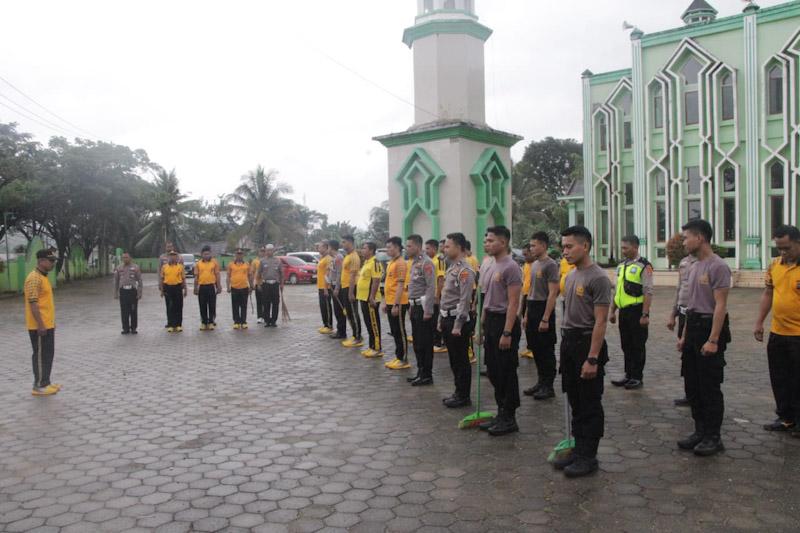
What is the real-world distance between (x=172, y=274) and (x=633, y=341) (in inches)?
370

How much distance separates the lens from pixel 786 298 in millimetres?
5105

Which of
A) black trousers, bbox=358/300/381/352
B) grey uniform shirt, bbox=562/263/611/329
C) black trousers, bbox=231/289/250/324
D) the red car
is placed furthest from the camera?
the red car

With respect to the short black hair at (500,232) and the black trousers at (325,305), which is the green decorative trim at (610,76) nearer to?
the black trousers at (325,305)

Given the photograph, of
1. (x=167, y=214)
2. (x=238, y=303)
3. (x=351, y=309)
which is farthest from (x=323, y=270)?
(x=167, y=214)

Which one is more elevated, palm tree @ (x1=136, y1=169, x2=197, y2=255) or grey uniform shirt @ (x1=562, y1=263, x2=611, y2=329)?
palm tree @ (x1=136, y1=169, x2=197, y2=255)

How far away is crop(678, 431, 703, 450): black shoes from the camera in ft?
15.6

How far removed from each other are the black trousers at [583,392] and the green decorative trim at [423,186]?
4495 mm

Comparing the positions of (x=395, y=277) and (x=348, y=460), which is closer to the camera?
(x=348, y=460)

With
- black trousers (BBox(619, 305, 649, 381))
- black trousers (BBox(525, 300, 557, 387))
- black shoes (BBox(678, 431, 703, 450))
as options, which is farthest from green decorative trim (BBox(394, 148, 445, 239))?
black shoes (BBox(678, 431, 703, 450))

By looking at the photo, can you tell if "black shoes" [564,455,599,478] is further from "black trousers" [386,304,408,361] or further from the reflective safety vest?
"black trousers" [386,304,408,361]

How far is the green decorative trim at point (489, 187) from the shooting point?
8.73 meters

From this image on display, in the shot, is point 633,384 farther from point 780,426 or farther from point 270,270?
point 270,270

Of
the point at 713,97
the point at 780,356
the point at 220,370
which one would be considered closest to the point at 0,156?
the point at 220,370

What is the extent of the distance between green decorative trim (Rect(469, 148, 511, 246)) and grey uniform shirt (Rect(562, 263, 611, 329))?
169 inches
